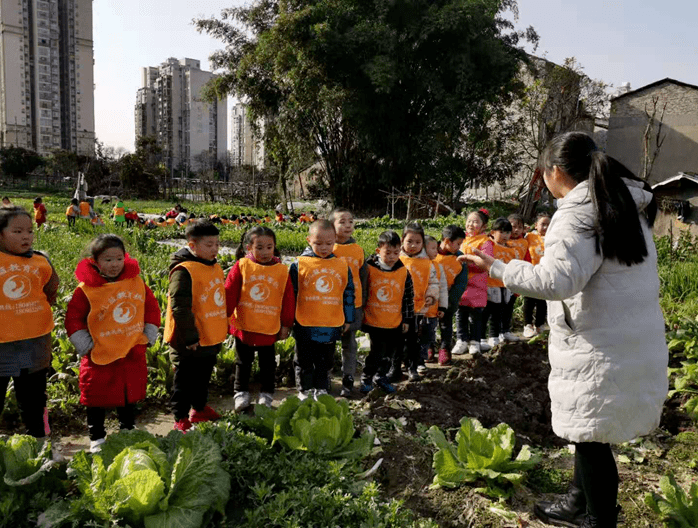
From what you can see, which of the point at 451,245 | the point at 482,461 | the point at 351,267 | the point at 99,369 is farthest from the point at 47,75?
the point at 482,461

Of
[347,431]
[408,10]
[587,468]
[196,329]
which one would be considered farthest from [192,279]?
[408,10]

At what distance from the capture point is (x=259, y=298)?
4.17 meters

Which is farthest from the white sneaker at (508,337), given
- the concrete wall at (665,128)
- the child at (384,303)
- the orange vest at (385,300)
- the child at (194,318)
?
the concrete wall at (665,128)

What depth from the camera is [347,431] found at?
3086 mm

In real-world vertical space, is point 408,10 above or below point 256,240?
above

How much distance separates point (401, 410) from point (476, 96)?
2075 centimetres

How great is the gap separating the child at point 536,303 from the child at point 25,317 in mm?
5539

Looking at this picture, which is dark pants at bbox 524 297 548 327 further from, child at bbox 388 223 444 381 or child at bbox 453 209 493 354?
child at bbox 388 223 444 381

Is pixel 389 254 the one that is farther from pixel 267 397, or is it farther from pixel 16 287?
pixel 16 287

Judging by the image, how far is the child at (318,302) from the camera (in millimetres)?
4312

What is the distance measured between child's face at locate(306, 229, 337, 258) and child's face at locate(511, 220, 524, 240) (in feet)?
11.6

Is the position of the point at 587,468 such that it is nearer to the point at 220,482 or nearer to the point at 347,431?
the point at 347,431

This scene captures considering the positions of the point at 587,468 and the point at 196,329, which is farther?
the point at 196,329

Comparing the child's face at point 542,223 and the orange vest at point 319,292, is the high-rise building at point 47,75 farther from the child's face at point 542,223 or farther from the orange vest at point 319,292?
the orange vest at point 319,292
